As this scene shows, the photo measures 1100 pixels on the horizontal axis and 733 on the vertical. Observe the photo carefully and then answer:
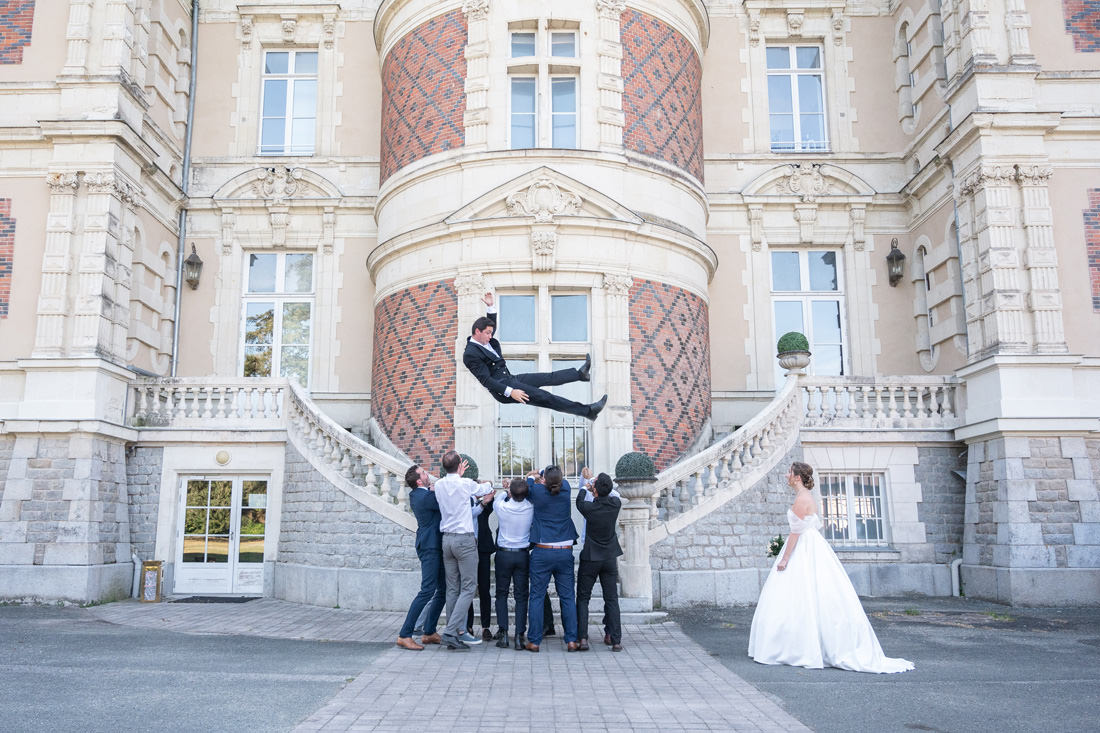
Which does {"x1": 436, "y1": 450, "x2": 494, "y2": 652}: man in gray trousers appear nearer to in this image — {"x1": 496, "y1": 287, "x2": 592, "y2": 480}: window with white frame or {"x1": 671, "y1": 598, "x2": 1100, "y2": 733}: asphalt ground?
{"x1": 671, "y1": 598, "x2": 1100, "y2": 733}: asphalt ground

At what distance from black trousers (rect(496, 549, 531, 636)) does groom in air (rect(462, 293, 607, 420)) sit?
1617mm

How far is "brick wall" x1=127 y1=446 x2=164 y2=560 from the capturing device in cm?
1359

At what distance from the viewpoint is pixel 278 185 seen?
54.5ft

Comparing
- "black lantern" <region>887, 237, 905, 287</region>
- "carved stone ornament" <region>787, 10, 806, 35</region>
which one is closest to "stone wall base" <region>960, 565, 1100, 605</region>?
"black lantern" <region>887, 237, 905, 287</region>

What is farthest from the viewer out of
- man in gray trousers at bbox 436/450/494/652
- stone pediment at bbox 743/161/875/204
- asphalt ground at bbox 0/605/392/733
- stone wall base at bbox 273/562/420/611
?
stone pediment at bbox 743/161/875/204

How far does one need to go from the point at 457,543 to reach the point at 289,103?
40.3ft

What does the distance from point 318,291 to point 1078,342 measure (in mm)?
13043

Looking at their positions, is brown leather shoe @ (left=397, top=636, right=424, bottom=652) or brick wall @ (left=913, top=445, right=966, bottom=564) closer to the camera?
brown leather shoe @ (left=397, top=636, right=424, bottom=652)

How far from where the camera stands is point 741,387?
15.9m

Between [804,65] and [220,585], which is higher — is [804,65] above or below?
above

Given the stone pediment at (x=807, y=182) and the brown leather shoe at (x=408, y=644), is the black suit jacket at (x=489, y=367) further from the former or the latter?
the stone pediment at (x=807, y=182)

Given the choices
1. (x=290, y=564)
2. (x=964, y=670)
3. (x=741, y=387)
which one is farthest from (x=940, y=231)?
(x=290, y=564)

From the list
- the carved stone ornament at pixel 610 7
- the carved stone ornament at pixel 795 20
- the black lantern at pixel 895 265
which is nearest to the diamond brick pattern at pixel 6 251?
the carved stone ornament at pixel 610 7

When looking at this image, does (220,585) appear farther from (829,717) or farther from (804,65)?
(804,65)
